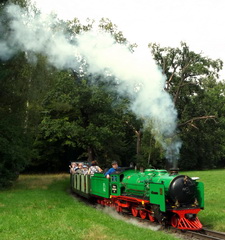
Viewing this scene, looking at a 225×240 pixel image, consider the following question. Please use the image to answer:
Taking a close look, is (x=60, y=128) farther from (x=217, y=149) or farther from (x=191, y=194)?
(x=217, y=149)

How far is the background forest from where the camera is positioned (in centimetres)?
2112

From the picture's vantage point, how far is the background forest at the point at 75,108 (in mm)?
21125

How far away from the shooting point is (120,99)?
27.4m

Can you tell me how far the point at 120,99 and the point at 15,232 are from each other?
1896 centimetres

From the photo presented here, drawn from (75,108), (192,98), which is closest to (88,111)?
(75,108)

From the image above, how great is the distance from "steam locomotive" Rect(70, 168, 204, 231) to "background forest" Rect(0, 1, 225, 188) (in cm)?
617

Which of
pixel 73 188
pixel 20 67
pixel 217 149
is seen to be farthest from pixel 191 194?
pixel 217 149

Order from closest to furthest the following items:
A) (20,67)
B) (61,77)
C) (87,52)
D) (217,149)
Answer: (87,52)
(20,67)
(61,77)
(217,149)

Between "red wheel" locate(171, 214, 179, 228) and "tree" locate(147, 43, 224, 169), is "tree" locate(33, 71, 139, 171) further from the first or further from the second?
"red wheel" locate(171, 214, 179, 228)

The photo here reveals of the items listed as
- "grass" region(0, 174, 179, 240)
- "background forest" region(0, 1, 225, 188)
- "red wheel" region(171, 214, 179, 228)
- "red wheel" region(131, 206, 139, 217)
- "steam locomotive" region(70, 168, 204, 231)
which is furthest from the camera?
"background forest" region(0, 1, 225, 188)

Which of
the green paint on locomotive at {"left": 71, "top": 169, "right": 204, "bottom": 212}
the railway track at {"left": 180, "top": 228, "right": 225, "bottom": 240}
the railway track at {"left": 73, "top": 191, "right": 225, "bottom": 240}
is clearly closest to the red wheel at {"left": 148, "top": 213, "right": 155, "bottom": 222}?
the railway track at {"left": 73, "top": 191, "right": 225, "bottom": 240}

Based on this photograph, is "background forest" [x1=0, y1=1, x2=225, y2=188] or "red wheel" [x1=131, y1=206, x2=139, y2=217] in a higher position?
"background forest" [x1=0, y1=1, x2=225, y2=188]

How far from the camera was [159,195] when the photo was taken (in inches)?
420

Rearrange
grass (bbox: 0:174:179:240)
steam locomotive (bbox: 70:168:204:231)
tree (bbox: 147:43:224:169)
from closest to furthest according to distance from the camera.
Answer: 1. grass (bbox: 0:174:179:240)
2. steam locomotive (bbox: 70:168:204:231)
3. tree (bbox: 147:43:224:169)
